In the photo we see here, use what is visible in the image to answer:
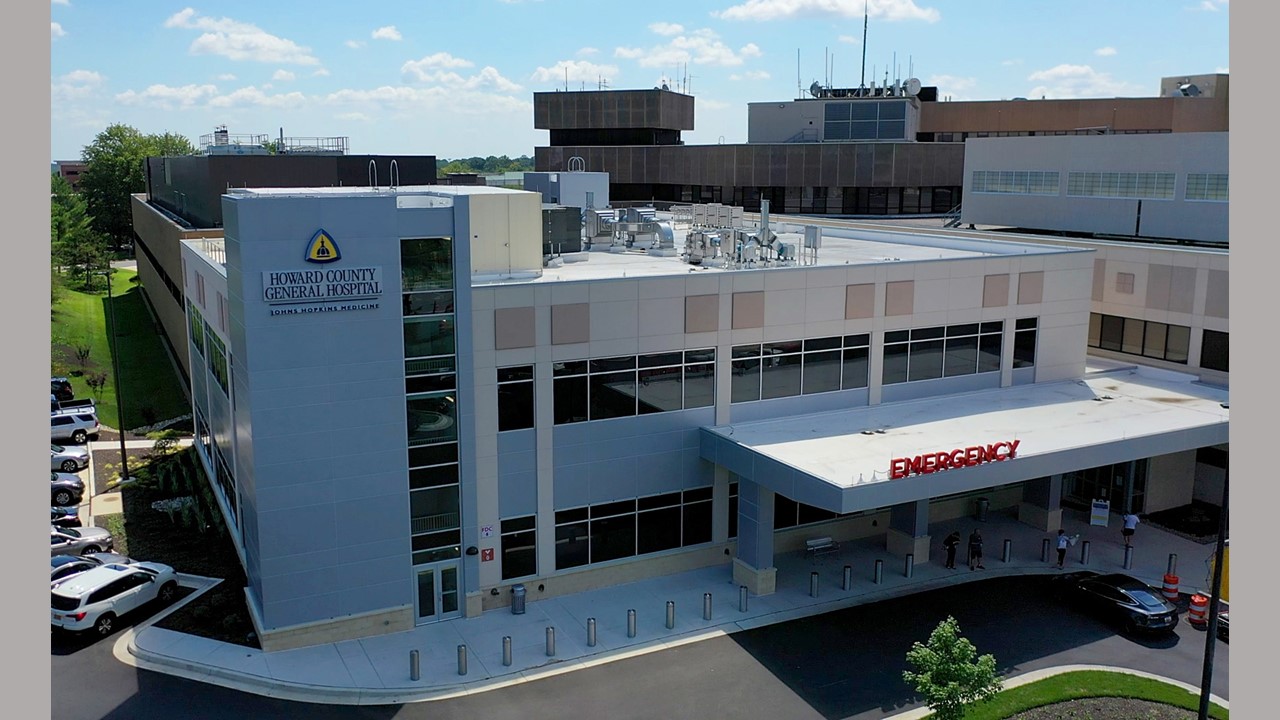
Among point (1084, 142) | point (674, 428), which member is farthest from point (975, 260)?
point (1084, 142)

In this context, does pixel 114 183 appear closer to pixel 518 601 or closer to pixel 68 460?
pixel 68 460

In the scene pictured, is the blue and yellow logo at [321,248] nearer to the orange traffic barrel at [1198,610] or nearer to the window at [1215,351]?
the orange traffic barrel at [1198,610]

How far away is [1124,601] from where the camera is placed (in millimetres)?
Result: 27500

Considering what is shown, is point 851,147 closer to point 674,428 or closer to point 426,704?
point 674,428

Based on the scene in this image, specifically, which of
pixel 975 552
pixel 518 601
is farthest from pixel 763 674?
pixel 975 552

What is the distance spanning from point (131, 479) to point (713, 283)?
25.1m

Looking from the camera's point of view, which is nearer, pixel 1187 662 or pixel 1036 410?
pixel 1187 662

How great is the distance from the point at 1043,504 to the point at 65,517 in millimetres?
32617

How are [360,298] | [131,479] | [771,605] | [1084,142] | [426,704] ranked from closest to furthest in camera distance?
[426,704] → [360,298] → [771,605] → [131,479] → [1084,142]

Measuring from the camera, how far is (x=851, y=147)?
221 ft

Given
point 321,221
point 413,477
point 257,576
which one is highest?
point 321,221

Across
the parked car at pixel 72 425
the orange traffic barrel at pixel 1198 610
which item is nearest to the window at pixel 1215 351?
the orange traffic barrel at pixel 1198 610

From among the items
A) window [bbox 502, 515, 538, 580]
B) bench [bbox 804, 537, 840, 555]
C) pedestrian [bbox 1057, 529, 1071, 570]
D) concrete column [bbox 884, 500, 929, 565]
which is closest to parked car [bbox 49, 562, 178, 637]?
window [bbox 502, 515, 538, 580]

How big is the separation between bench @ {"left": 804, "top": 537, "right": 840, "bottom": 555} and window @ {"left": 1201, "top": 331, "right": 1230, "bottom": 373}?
16255mm
